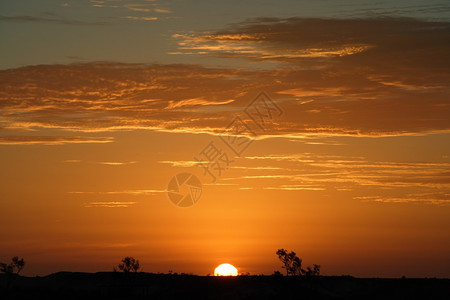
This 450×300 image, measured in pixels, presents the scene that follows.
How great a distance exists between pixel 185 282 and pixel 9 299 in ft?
93.6

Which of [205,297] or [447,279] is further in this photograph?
[447,279]

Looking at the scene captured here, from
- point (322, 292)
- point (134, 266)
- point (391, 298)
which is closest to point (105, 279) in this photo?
point (134, 266)

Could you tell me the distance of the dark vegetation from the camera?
305 ft

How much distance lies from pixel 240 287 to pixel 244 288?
1.28 m

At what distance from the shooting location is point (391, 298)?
95.0m

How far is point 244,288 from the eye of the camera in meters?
97.4

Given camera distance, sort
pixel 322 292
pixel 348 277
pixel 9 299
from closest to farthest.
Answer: pixel 9 299 < pixel 322 292 < pixel 348 277

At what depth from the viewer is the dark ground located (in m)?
92.4

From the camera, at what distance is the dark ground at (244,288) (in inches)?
3639

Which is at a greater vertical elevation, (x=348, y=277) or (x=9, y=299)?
(x=348, y=277)

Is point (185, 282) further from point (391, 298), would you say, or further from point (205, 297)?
point (391, 298)

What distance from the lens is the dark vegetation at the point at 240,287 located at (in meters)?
92.8

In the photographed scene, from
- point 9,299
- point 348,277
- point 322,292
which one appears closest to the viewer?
point 9,299

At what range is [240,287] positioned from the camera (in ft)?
323
